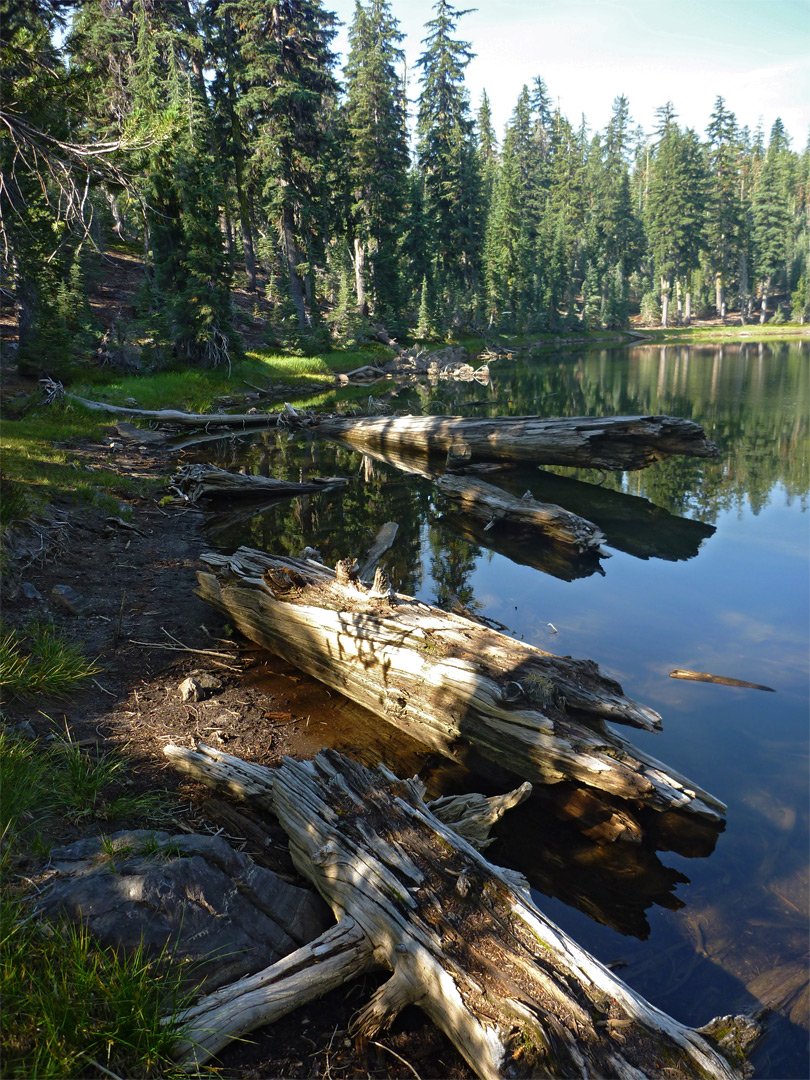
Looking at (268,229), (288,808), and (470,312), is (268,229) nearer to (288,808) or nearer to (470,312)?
(470,312)

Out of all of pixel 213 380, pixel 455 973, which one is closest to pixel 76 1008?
pixel 455 973

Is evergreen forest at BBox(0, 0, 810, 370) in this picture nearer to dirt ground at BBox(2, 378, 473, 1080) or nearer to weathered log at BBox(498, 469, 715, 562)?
dirt ground at BBox(2, 378, 473, 1080)

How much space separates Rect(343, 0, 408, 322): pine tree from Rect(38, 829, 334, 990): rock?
152ft

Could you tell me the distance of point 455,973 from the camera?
114 inches

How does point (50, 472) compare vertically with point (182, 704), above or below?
above

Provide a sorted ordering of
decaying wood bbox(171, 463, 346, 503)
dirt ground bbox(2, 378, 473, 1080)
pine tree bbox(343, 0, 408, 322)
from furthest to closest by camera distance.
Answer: pine tree bbox(343, 0, 408, 322)
decaying wood bbox(171, 463, 346, 503)
dirt ground bbox(2, 378, 473, 1080)

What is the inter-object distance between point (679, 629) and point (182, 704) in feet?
20.0

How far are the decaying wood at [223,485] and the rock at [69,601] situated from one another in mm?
5347

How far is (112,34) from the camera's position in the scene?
36.6 m

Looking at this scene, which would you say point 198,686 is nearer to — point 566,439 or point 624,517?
point 624,517

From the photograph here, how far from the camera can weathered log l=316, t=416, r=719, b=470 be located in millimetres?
14109

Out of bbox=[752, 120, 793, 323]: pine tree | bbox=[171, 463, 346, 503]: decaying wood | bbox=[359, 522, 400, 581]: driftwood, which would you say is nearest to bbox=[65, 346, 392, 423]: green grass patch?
bbox=[171, 463, 346, 503]: decaying wood

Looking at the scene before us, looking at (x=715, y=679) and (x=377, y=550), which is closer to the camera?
(x=715, y=679)

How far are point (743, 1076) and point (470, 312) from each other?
195 ft
